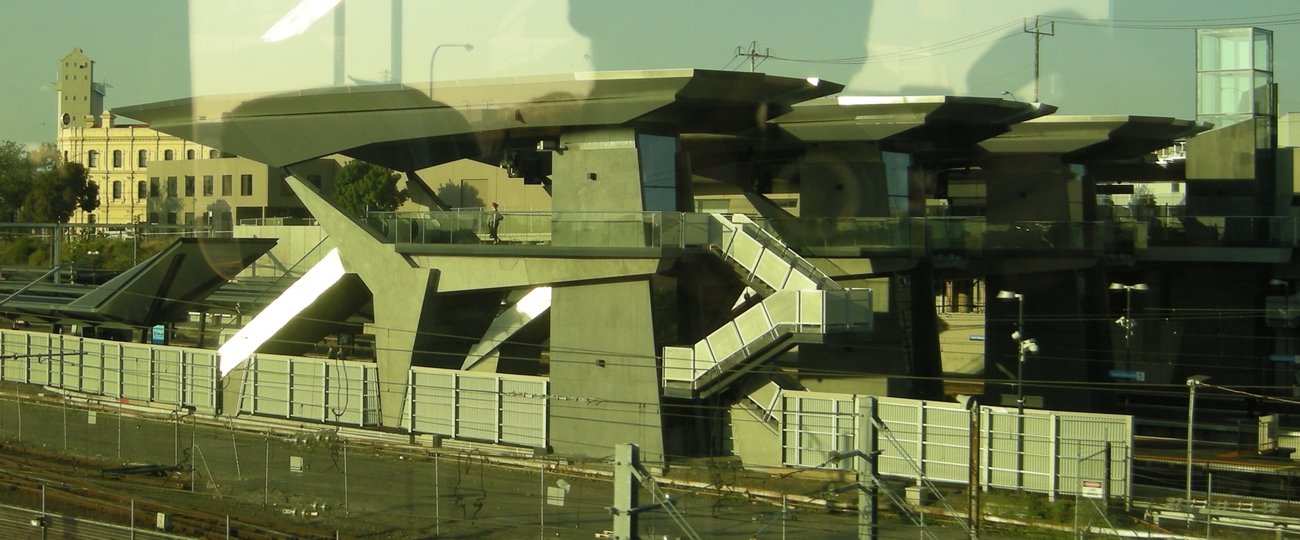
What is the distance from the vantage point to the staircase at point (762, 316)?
65.9 feet

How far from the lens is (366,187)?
117 ft

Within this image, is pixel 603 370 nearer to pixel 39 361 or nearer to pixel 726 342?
pixel 726 342

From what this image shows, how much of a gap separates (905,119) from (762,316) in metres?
7.77

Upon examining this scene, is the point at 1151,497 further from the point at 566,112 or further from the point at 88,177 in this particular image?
the point at 88,177

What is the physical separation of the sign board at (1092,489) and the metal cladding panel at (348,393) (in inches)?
582

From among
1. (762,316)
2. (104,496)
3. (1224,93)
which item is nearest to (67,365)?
(104,496)

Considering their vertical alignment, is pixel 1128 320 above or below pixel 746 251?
below

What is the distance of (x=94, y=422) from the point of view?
25656mm

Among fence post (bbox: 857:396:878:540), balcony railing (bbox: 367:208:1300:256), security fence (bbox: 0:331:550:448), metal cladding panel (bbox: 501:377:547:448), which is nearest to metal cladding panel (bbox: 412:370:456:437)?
security fence (bbox: 0:331:550:448)

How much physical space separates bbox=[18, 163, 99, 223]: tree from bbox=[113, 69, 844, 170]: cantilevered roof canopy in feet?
39.6

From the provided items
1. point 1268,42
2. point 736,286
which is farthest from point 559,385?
point 1268,42

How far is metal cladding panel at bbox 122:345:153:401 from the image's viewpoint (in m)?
28.6

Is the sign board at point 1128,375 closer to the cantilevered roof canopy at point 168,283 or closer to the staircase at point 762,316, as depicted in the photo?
the staircase at point 762,316

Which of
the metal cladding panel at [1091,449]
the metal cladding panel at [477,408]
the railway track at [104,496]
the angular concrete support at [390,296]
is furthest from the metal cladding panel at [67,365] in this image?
the metal cladding panel at [1091,449]
